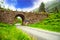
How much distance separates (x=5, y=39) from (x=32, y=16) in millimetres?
48945

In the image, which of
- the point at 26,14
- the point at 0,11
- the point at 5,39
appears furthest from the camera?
the point at 26,14

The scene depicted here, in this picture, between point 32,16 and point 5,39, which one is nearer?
point 5,39

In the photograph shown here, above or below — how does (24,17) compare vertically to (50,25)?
above

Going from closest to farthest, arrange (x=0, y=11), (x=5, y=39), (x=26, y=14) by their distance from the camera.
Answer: (x=5, y=39) → (x=0, y=11) → (x=26, y=14)

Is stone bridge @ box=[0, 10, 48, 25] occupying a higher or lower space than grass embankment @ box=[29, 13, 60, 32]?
higher

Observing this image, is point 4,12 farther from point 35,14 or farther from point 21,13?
point 35,14

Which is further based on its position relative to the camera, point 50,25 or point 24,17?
point 24,17

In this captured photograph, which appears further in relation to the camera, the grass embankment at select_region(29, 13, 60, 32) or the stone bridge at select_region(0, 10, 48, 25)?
the stone bridge at select_region(0, 10, 48, 25)

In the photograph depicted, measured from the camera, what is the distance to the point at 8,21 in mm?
56375

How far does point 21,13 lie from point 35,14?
477 centimetres

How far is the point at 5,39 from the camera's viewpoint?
9.66m

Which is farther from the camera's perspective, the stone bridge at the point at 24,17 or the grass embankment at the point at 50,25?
the stone bridge at the point at 24,17

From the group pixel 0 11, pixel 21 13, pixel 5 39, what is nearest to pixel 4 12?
pixel 0 11

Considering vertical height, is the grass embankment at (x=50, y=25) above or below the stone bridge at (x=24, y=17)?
below
